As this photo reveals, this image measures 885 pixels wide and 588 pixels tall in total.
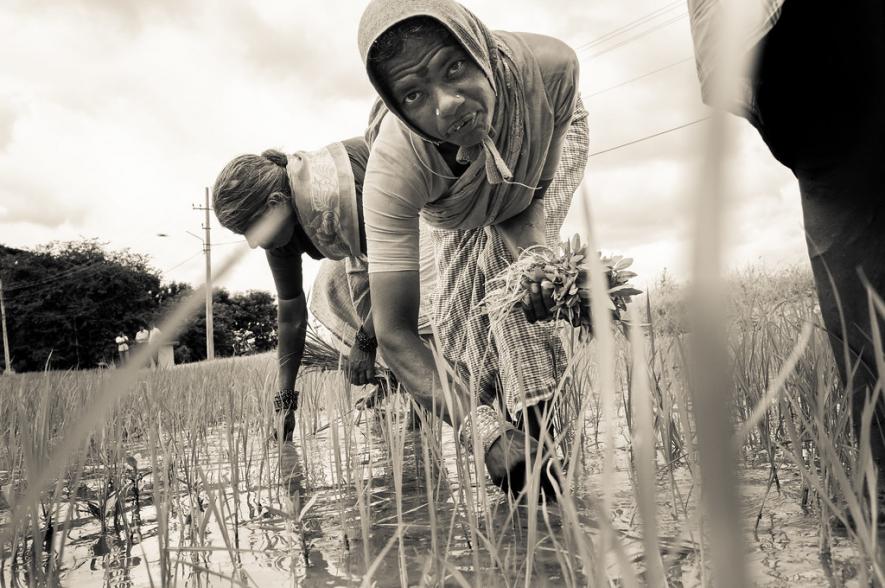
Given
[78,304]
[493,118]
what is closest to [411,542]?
[493,118]

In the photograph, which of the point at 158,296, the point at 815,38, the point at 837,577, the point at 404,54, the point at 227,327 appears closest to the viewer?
the point at 837,577

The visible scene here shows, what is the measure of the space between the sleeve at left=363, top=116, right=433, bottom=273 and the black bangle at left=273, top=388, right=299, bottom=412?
1.42 metres

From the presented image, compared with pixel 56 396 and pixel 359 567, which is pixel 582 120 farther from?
pixel 56 396

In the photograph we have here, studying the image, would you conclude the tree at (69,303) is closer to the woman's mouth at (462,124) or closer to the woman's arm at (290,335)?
the woman's arm at (290,335)

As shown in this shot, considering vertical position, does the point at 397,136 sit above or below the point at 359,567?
above

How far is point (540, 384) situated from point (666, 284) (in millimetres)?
1845

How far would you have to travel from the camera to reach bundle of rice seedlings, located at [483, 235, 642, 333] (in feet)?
4.58

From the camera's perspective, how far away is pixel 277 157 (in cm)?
284

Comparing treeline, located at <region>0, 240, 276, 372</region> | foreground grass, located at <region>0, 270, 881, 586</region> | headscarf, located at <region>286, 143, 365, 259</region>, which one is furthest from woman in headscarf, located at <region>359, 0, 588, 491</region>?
treeline, located at <region>0, 240, 276, 372</region>

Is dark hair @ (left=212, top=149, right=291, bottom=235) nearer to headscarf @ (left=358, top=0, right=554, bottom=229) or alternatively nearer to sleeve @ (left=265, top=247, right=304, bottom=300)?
sleeve @ (left=265, top=247, right=304, bottom=300)

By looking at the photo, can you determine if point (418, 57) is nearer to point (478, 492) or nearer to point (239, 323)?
point (478, 492)

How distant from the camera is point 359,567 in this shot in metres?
1.16

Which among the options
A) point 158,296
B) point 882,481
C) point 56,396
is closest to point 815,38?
point 882,481

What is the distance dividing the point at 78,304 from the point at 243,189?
1371 inches
